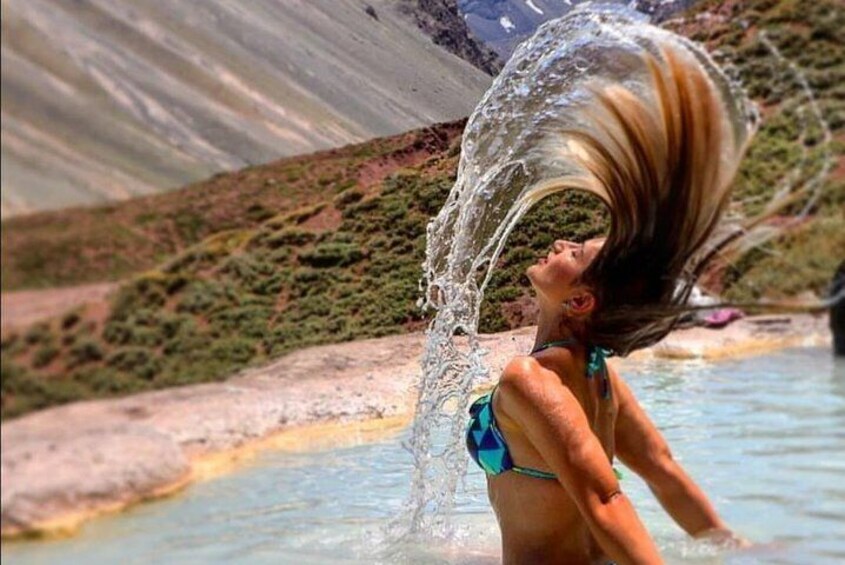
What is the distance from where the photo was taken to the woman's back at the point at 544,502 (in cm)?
229

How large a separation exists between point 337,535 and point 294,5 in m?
1.79

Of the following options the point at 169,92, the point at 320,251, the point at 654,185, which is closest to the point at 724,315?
the point at 654,185

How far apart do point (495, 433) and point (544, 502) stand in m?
0.19

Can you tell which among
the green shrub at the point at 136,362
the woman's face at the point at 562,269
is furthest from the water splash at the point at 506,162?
the green shrub at the point at 136,362

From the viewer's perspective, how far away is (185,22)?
Result: 59.6 inches

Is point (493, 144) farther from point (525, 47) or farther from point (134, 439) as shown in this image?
point (134, 439)

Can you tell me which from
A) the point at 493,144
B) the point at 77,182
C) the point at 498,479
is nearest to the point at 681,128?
the point at 493,144

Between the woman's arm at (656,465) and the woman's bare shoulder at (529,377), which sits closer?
the woman's bare shoulder at (529,377)

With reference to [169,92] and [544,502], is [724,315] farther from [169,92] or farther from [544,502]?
[169,92]

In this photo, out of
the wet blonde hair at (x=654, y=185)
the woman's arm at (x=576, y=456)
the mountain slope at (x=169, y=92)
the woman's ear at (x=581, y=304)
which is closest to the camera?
the mountain slope at (x=169, y=92)

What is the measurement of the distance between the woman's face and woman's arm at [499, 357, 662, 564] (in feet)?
0.58

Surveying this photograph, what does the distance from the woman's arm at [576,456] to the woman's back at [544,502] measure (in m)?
0.08

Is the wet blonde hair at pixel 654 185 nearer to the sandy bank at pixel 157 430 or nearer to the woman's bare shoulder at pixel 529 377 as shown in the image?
the woman's bare shoulder at pixel 529 377

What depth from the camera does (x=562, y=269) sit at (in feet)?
7.40
